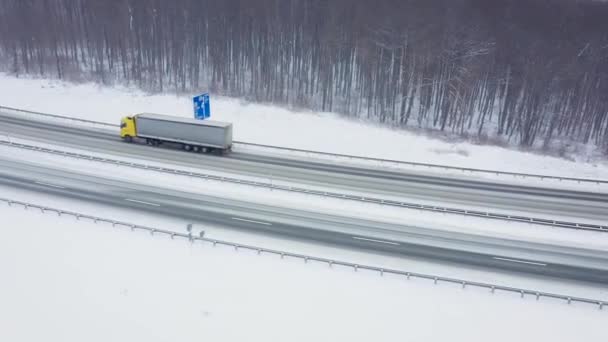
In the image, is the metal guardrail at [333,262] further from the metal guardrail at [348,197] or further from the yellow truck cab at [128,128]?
the yellow truck cab at [128,128]

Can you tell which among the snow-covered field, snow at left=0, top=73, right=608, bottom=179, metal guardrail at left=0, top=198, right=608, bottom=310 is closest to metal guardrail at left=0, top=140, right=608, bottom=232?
the snow-covered field

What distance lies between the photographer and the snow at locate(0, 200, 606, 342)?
1784 cm

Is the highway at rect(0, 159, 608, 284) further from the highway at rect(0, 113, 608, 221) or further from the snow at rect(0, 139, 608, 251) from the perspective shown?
the highway at rect(0, 113, 608, 221)

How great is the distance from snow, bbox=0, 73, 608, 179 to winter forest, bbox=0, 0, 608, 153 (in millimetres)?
4324

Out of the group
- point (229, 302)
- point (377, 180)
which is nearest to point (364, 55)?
point (377, 180)

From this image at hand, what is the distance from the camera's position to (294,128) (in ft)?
142

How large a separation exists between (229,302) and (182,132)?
65.2 ft

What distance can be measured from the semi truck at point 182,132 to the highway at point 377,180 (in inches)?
34.0

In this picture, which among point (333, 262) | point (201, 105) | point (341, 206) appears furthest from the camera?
point (201, 105)

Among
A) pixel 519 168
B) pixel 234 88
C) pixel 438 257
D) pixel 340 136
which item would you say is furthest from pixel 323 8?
pixel 438 257

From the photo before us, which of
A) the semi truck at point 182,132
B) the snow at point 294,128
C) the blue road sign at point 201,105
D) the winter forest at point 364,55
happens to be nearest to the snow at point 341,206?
the semi truck at point 182,132

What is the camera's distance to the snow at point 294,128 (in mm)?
38188

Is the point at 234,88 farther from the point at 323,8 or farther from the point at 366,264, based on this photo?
the point at 366,264

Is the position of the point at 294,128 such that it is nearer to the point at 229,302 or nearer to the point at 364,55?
the point at 364,55
